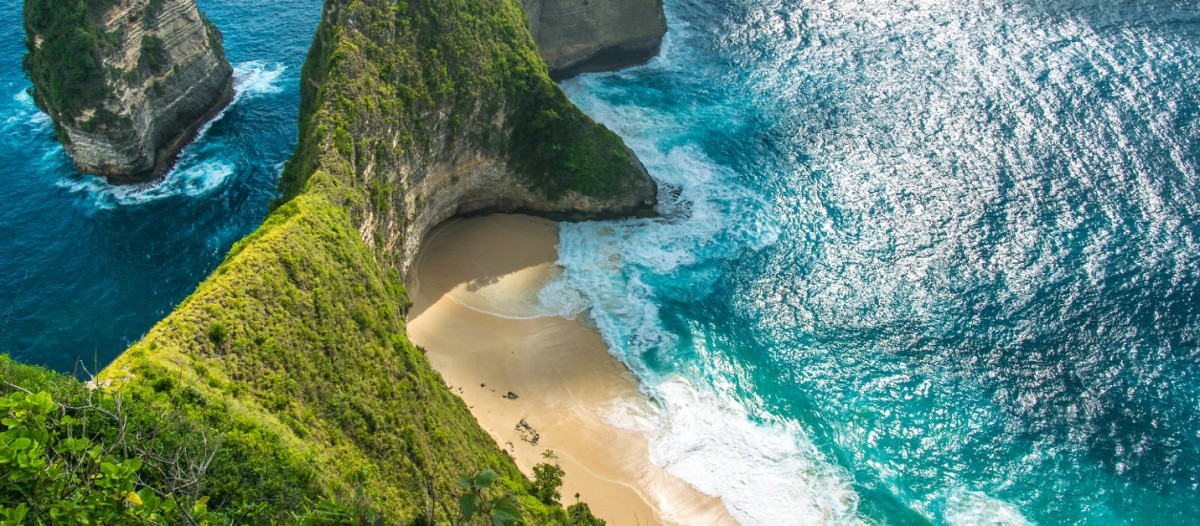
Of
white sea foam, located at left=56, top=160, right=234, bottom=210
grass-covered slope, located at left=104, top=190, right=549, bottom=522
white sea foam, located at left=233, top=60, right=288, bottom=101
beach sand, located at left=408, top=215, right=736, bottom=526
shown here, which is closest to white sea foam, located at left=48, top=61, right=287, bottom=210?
white sea foam, located at left=56, top=160, right=234, bottom=210

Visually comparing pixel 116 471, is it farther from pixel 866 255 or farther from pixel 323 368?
pixel 866 255

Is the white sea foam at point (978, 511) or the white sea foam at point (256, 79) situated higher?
the white sea foam at point (978, 511)

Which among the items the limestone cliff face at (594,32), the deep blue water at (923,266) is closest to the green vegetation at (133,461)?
the deep blue water at (923,266)

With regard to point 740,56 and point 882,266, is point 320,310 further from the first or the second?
point 740,56

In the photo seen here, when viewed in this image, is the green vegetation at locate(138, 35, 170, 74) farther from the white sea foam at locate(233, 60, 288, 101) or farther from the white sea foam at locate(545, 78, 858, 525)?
the white sea foam at locate(545, 78, 858, 525)

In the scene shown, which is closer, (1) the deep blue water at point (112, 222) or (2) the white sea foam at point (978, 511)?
(2) the white sea foam at point (978, 511)

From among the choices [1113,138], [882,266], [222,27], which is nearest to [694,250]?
[882,266]

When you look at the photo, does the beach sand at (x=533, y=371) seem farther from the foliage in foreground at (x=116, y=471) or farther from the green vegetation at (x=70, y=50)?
the green vegetation at (x=70, y=50)

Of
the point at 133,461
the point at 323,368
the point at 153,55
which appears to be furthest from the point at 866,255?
the point at 153,55
